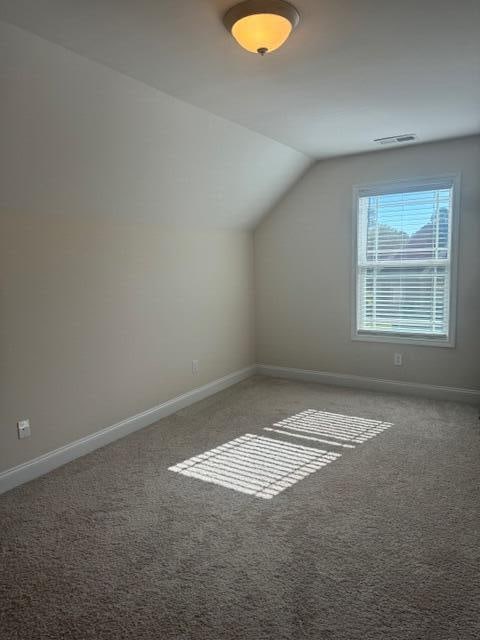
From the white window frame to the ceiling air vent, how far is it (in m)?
0.39

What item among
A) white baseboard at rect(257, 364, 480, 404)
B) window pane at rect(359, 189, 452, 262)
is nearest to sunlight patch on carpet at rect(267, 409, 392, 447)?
white baseboard at rect(257, 364, 480, 404)

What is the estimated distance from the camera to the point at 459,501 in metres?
2.53

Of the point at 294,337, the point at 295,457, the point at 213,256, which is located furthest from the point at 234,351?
the point at 295,457

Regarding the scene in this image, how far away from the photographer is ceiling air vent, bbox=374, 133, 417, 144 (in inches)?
149

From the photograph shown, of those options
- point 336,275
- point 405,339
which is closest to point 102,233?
point 336,275

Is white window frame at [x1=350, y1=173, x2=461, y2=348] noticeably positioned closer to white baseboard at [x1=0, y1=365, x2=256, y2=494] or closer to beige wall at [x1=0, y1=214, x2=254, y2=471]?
beige wall at [x1=0, y1=214, x2=254, y2=471]

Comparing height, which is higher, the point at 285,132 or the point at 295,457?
the point at 285,132

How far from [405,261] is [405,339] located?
76 centimetres

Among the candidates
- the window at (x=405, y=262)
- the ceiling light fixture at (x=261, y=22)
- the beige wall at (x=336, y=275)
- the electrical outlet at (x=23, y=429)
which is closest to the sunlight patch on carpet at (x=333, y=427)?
the beige wall at (x=336, y=275)

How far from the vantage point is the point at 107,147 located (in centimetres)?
276

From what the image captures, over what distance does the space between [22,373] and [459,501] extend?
268cm

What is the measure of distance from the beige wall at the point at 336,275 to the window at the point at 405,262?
0.10 meters

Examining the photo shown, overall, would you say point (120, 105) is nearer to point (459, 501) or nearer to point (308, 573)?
point (308, 573)

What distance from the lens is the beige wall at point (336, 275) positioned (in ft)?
13.1
